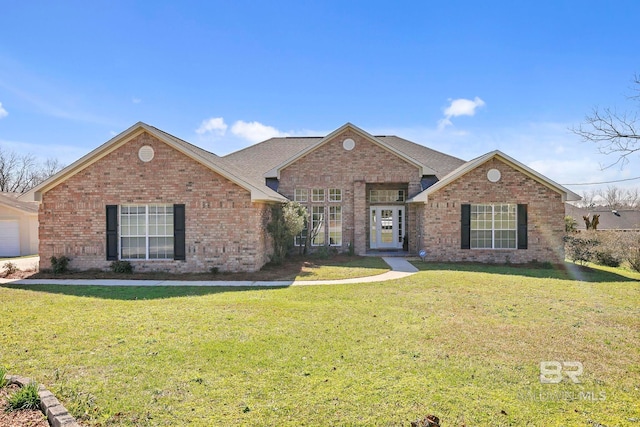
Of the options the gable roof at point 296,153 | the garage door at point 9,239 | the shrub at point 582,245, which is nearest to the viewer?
the shrub at point 582,245

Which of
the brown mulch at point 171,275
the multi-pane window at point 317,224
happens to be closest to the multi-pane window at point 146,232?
the brown mulch at point 171,275

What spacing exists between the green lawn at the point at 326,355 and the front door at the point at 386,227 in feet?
35.5

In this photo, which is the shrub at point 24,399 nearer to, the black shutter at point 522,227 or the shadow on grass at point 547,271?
the shadow on grass at point 547,271

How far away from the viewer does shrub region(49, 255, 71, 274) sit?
540 inches

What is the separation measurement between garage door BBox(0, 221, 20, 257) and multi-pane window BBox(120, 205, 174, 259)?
1281 cm

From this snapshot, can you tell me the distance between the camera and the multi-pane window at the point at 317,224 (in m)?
20.0

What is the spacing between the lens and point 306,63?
1616 centimetres

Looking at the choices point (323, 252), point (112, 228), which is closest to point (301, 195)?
point (323, 252)

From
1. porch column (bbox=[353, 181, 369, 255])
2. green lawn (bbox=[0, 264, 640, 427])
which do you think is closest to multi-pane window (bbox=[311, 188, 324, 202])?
porch column (bbox=[353, 181, 369, 255])

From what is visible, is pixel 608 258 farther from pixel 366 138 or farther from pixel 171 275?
pixel 171 275

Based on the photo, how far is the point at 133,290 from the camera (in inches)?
427

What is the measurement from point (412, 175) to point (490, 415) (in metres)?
16.4

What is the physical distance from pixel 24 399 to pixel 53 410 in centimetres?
46

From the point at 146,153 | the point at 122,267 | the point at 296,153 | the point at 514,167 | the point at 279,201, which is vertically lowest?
the point at 122,267
